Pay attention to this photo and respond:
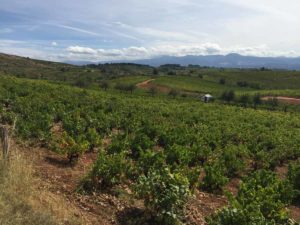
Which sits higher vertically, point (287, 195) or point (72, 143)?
point (72, 143)

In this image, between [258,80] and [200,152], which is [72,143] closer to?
[200,152]

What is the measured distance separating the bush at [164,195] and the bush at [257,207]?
66 cm

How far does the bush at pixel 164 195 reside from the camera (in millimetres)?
7609

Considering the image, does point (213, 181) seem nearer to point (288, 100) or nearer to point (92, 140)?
point (92, 140)

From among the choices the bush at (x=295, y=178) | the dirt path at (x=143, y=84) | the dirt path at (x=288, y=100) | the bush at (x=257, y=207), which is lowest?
the dirt path at (x=288, y=100)

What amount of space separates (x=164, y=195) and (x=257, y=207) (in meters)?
1.76

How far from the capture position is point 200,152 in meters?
14.3

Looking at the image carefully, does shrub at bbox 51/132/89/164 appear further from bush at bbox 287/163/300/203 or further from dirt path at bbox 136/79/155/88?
dirt path at bbox 136/79/155/88

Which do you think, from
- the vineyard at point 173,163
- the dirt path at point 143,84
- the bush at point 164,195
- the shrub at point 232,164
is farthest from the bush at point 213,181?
the dirt path at point 143,84

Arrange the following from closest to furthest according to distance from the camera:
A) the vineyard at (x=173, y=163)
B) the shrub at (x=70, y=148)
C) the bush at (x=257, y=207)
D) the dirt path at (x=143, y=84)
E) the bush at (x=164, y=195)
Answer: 1. the bush at (x=257, y=207)
2. the bush at (x=164, y=195)
3. the vineyard at (x=173, y=163)
4. the shrub at (x=70, y=148)
5. the dirt path at (x=143, y=84)

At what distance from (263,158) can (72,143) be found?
7632 millimetres

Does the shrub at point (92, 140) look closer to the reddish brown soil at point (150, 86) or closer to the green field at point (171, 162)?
the green field at point (171, 162)

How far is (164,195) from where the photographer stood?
25.0ft

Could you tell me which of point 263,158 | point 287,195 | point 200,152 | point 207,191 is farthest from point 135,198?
point 263,158
